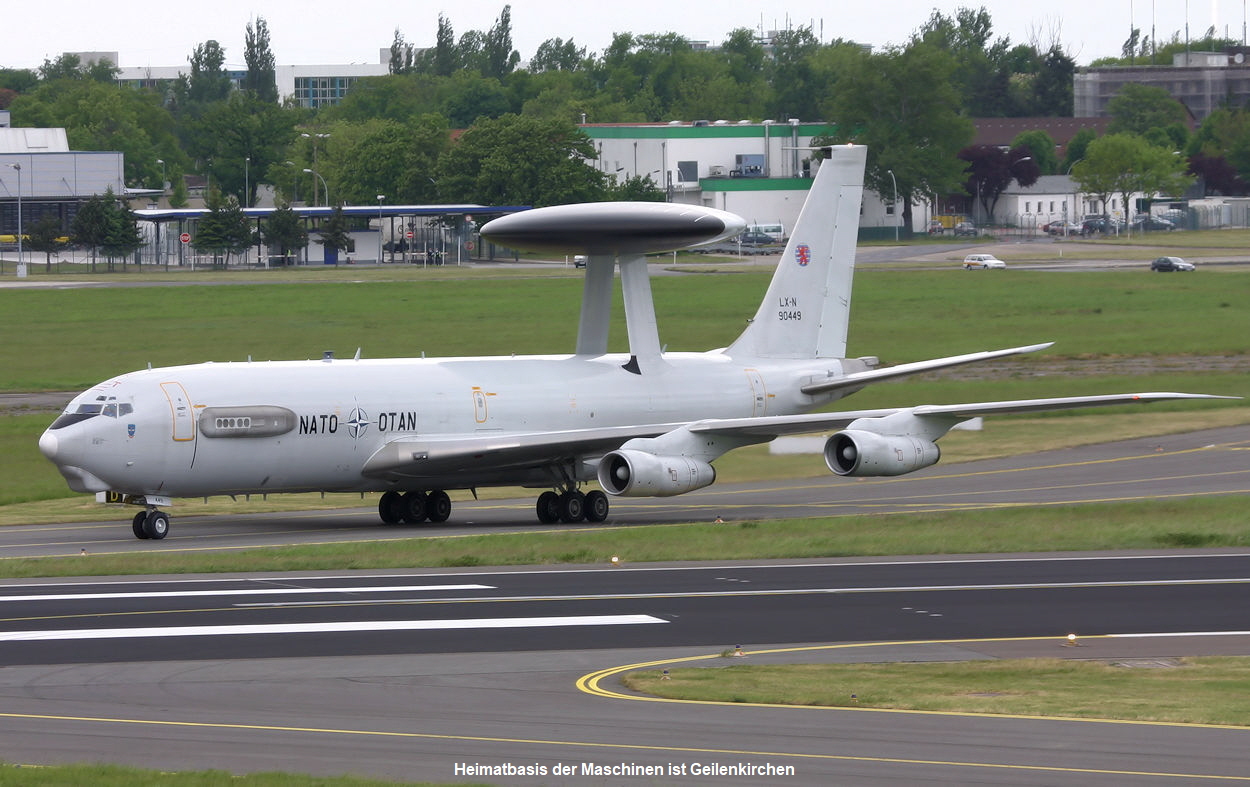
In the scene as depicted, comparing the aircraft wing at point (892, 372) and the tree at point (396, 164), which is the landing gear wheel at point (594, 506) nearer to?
the aircraft wing at point (892, 372)

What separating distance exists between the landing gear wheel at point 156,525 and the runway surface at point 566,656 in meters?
0.39

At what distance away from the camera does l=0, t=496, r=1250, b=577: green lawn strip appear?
3281 centimetres

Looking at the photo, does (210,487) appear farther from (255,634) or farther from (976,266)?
(976,266)

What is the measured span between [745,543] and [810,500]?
30.8 ft

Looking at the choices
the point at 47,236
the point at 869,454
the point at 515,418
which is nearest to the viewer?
the point at 869,454

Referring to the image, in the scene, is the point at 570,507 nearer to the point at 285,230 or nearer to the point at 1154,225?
Result: the point at 285,230

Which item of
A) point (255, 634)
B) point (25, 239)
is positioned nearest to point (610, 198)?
point (25, 239)

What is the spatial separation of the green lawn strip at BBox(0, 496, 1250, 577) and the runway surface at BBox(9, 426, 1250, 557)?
2506 millimetres

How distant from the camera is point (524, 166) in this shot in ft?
526

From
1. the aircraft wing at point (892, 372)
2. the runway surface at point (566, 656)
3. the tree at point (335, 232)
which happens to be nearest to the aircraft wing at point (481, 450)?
the runway surface at point (566, 656)

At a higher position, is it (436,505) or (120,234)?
(120,234)

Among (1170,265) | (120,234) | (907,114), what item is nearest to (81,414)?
(1170,265)

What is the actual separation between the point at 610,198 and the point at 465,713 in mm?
144286

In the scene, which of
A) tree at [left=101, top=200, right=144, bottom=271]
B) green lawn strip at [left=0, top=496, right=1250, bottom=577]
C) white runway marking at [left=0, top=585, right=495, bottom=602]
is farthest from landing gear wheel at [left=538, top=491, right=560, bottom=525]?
tree at [left=101, top=200, right=144, bottom=271]
